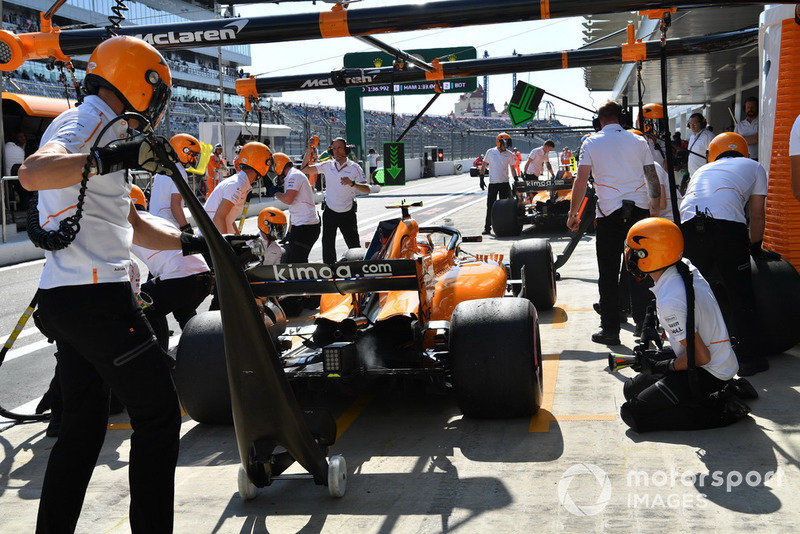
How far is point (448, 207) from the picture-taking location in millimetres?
25641

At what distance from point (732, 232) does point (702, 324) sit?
5.04 ft

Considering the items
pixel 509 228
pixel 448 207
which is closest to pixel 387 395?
pixel 509 228

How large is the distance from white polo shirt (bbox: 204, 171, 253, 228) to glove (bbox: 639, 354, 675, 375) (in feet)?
12.7

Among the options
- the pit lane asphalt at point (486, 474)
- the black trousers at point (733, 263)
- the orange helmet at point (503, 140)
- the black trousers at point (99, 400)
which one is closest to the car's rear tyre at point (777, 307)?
the black trousers at point (733, 263)

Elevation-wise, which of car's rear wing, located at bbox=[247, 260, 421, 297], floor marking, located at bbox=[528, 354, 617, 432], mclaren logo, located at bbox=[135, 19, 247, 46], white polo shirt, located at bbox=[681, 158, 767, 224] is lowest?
floor marking, located at bbox=[528, 354, 617, 432]

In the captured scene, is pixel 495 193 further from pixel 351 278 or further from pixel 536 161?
pixel 351 278

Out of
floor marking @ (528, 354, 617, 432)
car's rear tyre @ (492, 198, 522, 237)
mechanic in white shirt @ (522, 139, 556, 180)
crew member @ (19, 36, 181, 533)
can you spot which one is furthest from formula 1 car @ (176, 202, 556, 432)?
mechanic in white shirt @ (522, 139, 556, 180)

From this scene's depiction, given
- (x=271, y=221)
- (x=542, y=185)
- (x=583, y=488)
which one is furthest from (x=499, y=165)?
(x=583, y=488)

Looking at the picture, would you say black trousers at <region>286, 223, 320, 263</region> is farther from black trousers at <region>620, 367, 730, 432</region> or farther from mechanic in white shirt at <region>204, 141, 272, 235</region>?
black trousers at <region>620, 367, 730, 432</region>

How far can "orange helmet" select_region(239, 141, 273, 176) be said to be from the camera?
7.33 m

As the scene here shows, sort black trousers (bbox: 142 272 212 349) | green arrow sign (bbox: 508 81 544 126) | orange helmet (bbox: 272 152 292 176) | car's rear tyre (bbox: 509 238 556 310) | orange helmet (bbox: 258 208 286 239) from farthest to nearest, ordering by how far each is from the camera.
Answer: green arrow sign (bbox: 508 81 544 126) → orange helmet (bbox: 272 152 292 176) → orange helmet (bbox: 258 208 286 239) → car's rear tyre (bbox: 509 238 556 310) → black trousers (bbox: 142 272 212 349)

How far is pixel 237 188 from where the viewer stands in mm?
7242

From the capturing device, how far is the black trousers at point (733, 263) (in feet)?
19.3

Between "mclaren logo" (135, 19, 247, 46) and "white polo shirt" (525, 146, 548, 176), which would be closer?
"mclaren logo" (135, 19, 247, 46)
